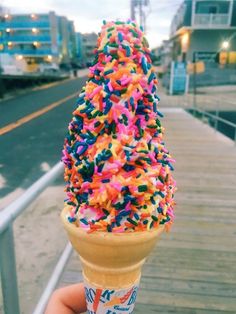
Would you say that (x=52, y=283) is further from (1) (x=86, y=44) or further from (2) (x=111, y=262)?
(1) (x=86, y=44)

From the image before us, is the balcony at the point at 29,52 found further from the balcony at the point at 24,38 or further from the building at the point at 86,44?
the building at the point at 86,44

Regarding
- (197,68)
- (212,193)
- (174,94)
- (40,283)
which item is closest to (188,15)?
(174,94)

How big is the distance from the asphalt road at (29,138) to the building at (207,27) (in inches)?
A: 846

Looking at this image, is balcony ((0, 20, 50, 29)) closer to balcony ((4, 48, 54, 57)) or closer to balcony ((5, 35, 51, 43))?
balcony ((5, 35, 51, 43))

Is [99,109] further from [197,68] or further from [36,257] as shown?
[197,68]

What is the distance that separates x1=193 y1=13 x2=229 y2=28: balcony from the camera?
3462 centimetres

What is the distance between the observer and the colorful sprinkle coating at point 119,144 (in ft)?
5.09

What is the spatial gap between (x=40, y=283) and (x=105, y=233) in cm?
288

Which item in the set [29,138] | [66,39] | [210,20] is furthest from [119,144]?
[66,39]

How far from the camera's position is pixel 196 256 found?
3596mm

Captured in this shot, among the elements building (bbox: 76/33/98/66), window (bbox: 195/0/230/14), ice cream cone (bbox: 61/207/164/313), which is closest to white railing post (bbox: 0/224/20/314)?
ice cream cone (bbox: 61/207/164/313)

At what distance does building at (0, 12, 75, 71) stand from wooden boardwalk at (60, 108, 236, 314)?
7503 centimetres

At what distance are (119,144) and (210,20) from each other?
37.5 metres

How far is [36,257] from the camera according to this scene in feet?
14.9
